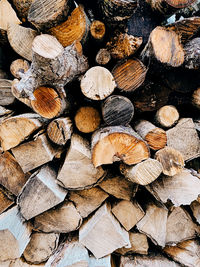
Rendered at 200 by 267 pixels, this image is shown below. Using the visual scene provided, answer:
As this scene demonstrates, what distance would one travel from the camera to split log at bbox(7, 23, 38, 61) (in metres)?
1.37

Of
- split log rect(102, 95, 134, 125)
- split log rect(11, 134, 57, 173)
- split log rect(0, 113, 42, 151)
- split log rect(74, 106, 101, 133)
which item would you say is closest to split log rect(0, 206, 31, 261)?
split log rect(11, 134, 57, 173)

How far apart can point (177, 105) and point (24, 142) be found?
1058mm

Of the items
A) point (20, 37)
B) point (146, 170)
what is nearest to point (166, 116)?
point (146, 170)

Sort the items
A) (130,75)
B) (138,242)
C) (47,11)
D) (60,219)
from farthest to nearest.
Result: 1. (138,242)
2. (60,219)
3. (130,75)
4. (47,11)

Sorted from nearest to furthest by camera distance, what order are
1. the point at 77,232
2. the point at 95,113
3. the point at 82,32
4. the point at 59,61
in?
1. the point at 59,61
2. the point at 82,32
3. the point at 95,113
4. the point at 77,232

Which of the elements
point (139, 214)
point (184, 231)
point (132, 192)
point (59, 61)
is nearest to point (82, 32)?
point (59, 61)

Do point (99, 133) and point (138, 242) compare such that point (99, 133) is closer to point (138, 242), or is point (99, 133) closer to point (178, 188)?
point (178, 188)

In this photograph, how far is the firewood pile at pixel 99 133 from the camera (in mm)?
1119

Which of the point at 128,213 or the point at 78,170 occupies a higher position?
the point at 78,170

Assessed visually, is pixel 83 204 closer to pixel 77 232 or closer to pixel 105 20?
pixel 77 232

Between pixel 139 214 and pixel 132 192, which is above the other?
pixel 132 192

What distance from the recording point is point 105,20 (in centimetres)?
123

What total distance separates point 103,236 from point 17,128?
87 cm

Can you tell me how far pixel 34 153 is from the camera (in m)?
1.28
